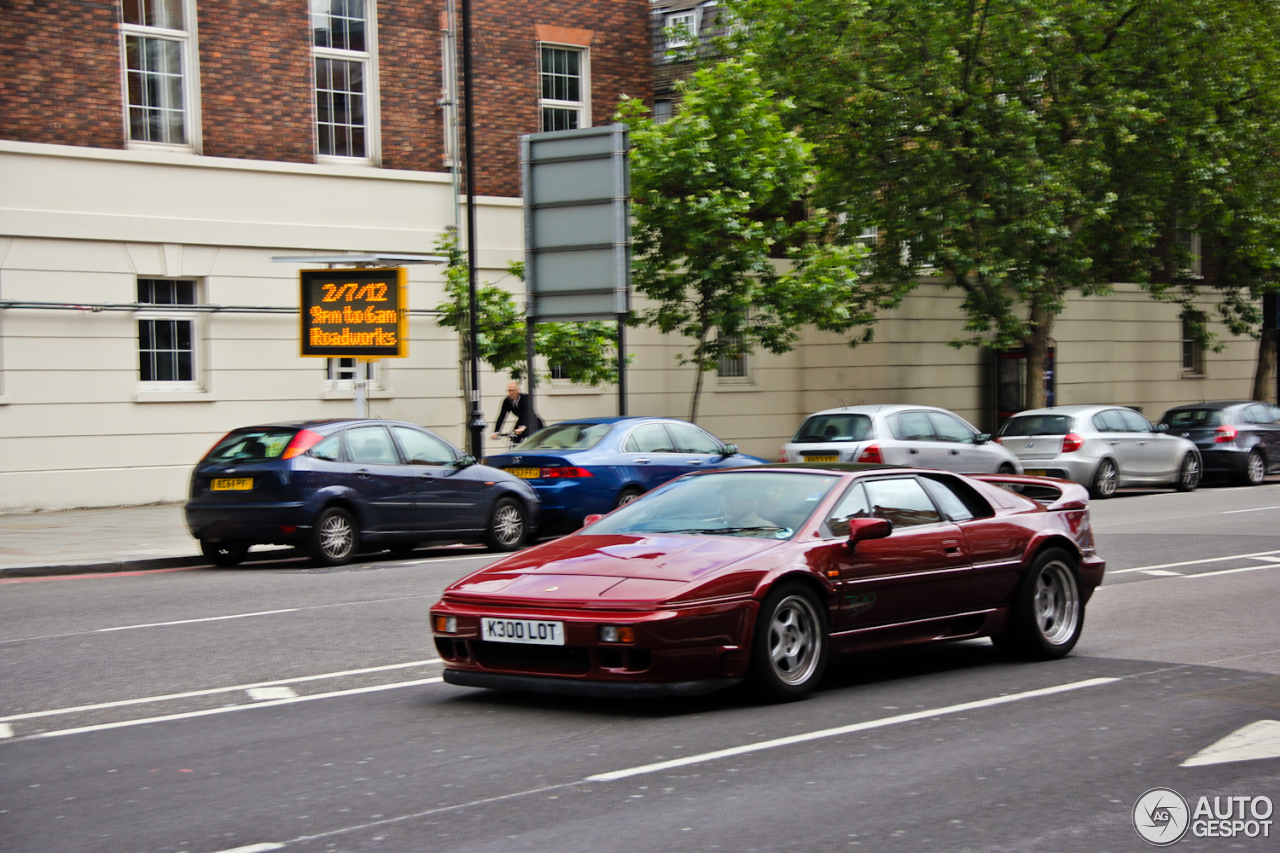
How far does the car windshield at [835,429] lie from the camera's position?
2008 centimetres

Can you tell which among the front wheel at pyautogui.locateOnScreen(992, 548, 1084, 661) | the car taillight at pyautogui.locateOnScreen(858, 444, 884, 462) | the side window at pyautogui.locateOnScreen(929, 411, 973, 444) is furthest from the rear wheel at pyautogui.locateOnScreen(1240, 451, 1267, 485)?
the front wheel at pyautogui.locateOnScreen(992, 548, 1084, 661)

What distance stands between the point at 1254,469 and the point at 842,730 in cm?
2260

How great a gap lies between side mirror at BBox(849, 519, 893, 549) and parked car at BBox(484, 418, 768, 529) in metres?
9.27

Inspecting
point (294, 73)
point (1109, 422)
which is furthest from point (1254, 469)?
point (294, 73)

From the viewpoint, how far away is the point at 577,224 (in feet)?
64.8

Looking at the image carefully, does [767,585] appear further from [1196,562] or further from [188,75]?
[188,75]

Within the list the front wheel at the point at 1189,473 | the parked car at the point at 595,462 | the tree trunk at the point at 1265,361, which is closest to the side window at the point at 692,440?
the parked car at the point at 595,462

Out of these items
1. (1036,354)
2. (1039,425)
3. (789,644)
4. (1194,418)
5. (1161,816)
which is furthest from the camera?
(1036,354)

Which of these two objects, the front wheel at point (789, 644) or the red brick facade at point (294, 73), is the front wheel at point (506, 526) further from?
the red brick facade at point (294, 73)

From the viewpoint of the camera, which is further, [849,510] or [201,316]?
[201,316]

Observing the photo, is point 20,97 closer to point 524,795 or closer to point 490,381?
point 490,381

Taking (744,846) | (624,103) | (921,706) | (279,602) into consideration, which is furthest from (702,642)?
(624,103)

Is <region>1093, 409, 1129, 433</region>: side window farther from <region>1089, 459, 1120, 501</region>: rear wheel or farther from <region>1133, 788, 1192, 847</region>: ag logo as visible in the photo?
<region>1133, 788, 1192, 847</region>: ag logo

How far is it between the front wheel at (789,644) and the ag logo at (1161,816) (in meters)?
2.01
